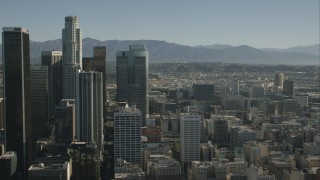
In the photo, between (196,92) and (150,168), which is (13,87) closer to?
(150,168)

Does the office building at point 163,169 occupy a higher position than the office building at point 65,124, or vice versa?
the office building at point 65,124

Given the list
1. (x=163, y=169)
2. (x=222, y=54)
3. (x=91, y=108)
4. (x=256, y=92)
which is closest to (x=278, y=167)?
(x=163, y=169)

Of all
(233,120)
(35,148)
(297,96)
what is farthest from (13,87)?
(297,96)

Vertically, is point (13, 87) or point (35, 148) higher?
point (13, 87)

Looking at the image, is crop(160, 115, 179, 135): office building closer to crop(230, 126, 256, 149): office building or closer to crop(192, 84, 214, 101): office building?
crop(230, 126, 256, 149): office building

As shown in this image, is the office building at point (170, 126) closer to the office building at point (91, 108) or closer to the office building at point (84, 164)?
the office building at point (91, 108)

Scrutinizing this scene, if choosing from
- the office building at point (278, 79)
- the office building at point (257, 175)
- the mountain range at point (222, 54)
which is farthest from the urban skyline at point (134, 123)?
the mountain range at point (222, 54)

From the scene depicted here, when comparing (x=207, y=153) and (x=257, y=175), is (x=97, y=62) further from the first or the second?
(x=257, y=175)
